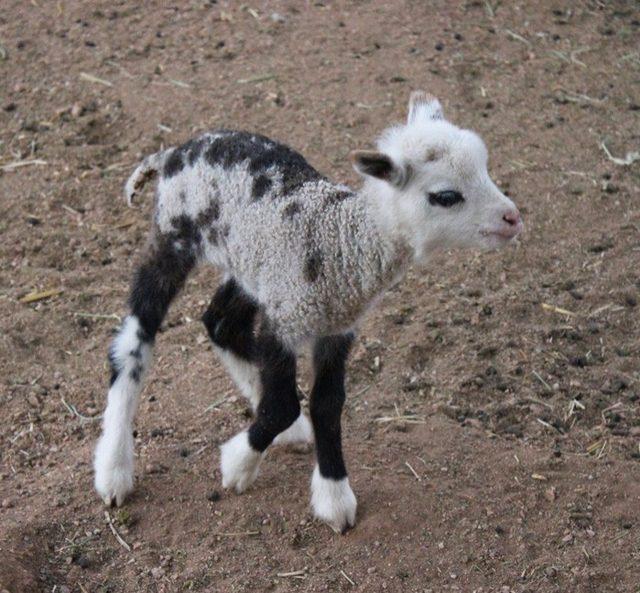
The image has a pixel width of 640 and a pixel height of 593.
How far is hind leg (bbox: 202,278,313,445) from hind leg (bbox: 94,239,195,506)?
0.35 m

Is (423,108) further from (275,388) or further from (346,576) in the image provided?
(346,576)

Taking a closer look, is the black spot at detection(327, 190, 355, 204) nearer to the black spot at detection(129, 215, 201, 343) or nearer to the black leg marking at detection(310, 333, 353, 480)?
the black leg marking at detection(310, 333, 353, 480)

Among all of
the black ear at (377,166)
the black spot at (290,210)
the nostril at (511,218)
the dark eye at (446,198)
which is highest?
the black ear at (377,166)

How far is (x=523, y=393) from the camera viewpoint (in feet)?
25.0

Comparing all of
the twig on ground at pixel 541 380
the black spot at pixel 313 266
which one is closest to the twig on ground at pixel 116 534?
the black spot at pixel 313 266

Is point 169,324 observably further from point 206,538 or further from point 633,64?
point 633,64

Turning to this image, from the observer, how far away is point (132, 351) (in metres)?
6.70

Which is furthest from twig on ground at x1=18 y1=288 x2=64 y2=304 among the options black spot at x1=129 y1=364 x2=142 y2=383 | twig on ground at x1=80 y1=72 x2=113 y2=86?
twig on ground at x1=80 y1=72 x2=113 y2=86

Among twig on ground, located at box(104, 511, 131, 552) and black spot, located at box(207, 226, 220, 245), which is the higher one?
black spot, located at box(207, 226, 220, 245)

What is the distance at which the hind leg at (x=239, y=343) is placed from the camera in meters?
6.98

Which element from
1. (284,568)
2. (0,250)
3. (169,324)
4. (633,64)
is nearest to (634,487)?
(284,568)

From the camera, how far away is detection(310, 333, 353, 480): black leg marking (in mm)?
6285

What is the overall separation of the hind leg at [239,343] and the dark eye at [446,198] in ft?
5.26

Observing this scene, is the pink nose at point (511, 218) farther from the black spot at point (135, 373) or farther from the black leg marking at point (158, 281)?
the black spot at point (135, 373)
